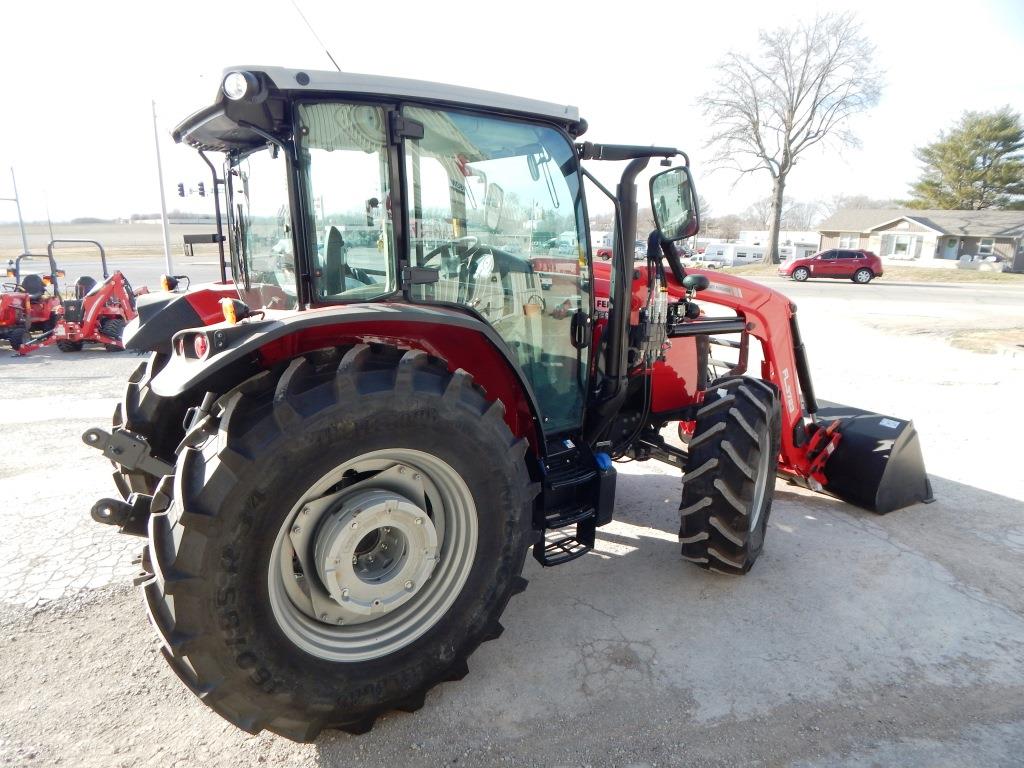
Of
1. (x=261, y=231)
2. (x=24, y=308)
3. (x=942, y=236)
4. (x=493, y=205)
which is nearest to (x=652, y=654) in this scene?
(x=493, y=205)

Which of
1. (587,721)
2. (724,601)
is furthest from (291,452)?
(724,601)

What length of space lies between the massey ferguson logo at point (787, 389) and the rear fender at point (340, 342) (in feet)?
6.82

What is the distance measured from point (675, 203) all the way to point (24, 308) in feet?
35.1

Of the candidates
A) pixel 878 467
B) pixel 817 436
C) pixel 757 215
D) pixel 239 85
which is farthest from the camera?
pixel 757 215

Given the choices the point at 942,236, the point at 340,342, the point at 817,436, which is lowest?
the point at 817,436

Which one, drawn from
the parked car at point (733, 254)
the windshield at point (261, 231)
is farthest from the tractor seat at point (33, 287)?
the parked car at point (733, 254)

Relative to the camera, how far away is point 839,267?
1129 inches

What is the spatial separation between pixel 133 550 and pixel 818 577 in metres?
3.71

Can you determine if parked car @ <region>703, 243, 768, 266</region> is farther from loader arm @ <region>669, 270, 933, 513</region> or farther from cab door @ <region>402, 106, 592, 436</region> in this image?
cab door @ <region>402, 106, 592, 436</region>

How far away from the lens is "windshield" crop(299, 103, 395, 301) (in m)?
2.30

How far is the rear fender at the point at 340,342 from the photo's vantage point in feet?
6.73

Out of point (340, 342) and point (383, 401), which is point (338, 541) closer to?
point (383, 401)

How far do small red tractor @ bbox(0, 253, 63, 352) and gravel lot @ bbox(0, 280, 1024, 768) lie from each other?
6.35 metres

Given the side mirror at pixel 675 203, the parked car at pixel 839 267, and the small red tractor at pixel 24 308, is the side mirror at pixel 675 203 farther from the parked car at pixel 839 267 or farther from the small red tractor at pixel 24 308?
the parked car at pixel 839 267
